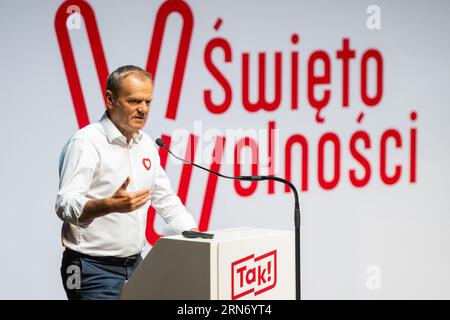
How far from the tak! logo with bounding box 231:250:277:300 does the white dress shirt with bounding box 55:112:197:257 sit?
64 cm

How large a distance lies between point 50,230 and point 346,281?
1876 millimetres

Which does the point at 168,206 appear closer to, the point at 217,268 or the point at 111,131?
the point at 111,131

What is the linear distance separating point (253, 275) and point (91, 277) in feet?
2.48

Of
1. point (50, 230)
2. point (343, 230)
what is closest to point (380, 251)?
point (343, 230)

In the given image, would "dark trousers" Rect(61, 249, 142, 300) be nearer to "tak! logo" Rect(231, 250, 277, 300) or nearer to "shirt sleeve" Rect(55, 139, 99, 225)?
"shirt sleeve" Rect(55, 139, 99, 225)

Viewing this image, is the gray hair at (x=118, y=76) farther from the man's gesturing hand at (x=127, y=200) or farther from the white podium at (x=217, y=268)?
the white podium at (x=217, y=268)

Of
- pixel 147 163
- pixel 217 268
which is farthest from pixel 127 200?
pixel 147 163

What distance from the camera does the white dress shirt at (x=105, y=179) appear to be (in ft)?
6.16

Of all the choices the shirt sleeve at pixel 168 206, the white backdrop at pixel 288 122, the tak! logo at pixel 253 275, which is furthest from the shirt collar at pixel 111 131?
the white backdrop at pixel 288 122

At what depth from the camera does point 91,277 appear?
1.92 metres

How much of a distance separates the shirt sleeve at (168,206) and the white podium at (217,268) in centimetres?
60

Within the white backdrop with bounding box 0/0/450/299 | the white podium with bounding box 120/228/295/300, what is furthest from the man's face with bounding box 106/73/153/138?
the white backdrop with bounding box 0/0/450/299

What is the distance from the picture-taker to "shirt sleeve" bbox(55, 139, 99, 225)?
1735mm

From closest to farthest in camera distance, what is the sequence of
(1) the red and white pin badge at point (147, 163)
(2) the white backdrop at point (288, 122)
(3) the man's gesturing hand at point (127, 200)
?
1. (3) the man's gesturing hand at point (127, 200)
2. (1) the red and white pin badge at point (147, 163)
3. (2) the white backdrop at point (288, 122)
